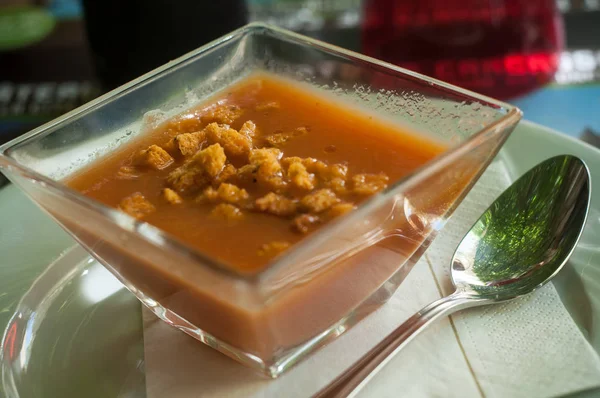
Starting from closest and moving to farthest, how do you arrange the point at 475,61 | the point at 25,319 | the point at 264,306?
the point at 264,306 < the point at 25,319 < the point at 475,61

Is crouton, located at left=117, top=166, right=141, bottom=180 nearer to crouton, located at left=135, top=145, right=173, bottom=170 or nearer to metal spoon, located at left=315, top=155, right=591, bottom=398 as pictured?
crouton, located at left=135, top=145, right=173, bottom=170

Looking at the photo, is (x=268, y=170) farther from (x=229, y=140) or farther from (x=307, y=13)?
(x=307, y=13)

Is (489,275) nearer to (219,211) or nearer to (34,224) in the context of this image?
(219,211)

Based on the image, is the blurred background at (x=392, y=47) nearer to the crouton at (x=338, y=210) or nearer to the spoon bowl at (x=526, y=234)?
the spoon bowl at (x=526, y=234)

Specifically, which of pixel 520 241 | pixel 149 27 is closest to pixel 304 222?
A: pixel 520 241

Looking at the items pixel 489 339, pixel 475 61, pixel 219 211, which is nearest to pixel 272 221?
pixel 219 211
